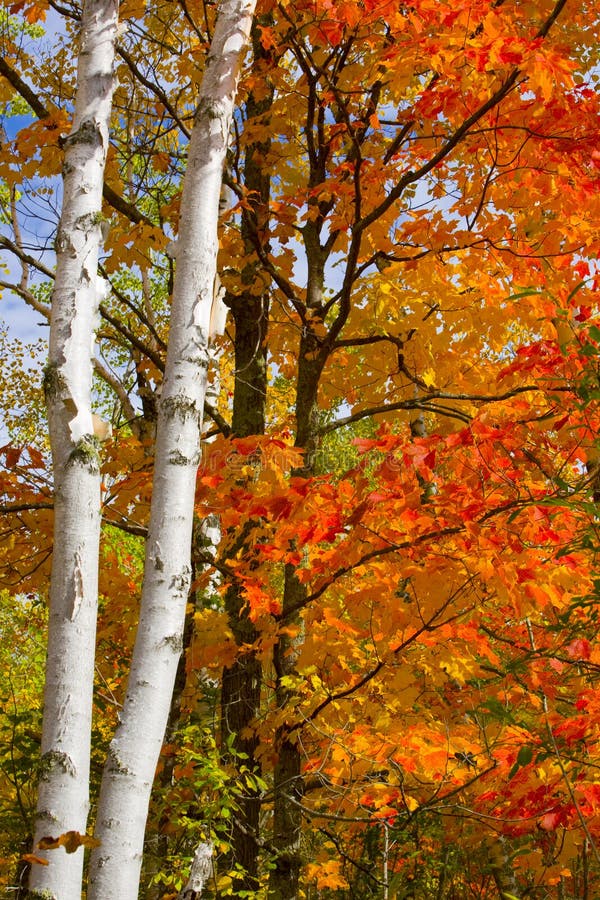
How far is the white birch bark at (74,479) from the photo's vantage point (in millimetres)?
1915

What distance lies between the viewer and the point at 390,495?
3.35m

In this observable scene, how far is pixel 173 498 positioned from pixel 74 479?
1.01 ft

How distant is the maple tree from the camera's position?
10.8 feet

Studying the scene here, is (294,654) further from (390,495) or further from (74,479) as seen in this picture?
(74,479)

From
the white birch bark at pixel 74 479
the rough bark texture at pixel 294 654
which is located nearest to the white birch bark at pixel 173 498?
the white birch bark at pixel 74 479

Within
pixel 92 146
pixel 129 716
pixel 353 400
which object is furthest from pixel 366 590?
pixel 353 400

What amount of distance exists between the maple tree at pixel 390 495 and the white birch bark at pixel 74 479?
187 millimetres

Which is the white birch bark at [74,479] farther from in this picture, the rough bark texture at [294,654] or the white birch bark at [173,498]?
the rough bark texture at [294,654]

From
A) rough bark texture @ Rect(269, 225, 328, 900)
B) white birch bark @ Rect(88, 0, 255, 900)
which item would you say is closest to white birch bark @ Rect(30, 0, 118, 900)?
white birch bark @ Rect(88, 0, 255, 900)

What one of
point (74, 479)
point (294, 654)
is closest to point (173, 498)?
point (74, 479)

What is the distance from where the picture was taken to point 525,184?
171 inches

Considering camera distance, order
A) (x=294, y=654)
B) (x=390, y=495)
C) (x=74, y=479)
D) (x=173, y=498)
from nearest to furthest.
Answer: (x=74, y=479) < (x=173, y=498) < (x=390, y=495) < (x=294, y=654)

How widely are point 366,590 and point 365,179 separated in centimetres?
244

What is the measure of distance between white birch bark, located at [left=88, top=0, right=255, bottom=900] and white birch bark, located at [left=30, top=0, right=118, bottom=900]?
0.34ft
